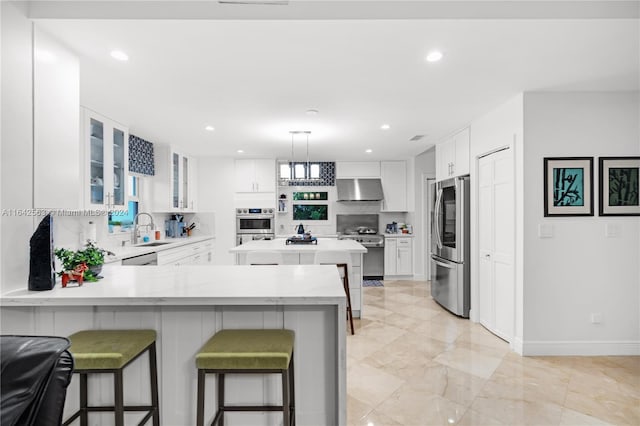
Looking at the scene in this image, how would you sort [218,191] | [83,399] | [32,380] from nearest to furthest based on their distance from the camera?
[32,380]
[83,399]
[218,191]

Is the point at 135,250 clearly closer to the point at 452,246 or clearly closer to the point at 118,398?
the point at 118,398

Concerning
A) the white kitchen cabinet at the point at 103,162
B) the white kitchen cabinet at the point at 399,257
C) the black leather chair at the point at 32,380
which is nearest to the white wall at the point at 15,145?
the black leather chair at the point at 32,380

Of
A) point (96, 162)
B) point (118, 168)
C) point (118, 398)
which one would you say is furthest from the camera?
point (118, 168)

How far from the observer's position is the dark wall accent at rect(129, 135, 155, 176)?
476cm

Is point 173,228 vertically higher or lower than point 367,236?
higher

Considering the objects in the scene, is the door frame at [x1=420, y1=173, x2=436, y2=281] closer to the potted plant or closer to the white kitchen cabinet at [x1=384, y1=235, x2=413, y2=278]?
the white kitchen cabinet at [x1=384, y1=235, x2=413, y2=278]

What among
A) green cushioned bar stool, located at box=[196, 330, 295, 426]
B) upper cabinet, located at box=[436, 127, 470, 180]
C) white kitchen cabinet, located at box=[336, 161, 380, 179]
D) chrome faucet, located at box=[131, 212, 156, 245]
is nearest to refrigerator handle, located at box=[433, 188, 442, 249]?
upper cabinet, located at box=[436, 127, 470, 180]

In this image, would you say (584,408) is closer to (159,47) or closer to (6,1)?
(159,47)

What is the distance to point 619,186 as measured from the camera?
3.09 m

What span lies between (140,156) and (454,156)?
452 centimetres

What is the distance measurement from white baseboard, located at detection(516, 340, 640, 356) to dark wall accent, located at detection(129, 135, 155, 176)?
17.1ft

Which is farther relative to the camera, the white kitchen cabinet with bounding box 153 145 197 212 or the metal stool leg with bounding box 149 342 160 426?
the white kitchen cabinet with bounding box 153 145 197 212

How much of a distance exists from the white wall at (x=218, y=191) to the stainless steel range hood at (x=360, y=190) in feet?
7.12

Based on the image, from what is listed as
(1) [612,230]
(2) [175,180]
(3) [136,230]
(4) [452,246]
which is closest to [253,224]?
(2) [175,180]
